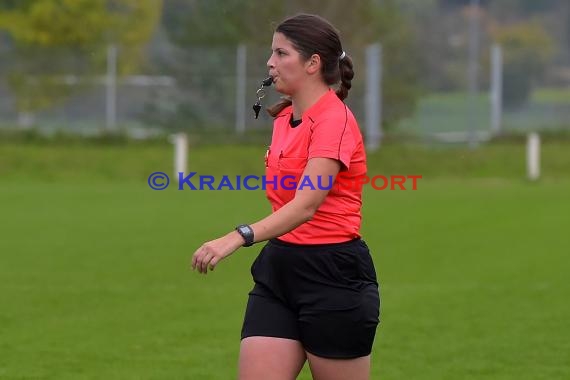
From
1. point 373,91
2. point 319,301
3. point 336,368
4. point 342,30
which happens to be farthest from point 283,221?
point 342,30

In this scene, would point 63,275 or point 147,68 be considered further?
point 147,68

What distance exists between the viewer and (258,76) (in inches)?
1388

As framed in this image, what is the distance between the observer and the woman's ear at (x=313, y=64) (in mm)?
5223

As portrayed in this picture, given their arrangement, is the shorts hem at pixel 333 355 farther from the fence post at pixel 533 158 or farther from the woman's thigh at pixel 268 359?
the fence post at pixel 533 158

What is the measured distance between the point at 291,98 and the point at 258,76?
29990 mm

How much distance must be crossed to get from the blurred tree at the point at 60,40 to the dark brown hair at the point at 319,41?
29918 millimetres

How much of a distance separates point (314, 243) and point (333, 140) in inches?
18.3

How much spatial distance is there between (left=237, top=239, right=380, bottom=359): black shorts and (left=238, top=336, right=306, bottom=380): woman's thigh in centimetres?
3

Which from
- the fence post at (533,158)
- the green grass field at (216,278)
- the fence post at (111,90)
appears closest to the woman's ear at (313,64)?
the green grass field at (216,278)

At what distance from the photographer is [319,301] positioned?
17.6 ft

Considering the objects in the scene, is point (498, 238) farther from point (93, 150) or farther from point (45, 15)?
point (45, 15)

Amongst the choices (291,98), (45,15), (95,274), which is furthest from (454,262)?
(45,15)

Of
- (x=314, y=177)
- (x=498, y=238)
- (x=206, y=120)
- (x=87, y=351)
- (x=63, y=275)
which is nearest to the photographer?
(x=314, y=177)

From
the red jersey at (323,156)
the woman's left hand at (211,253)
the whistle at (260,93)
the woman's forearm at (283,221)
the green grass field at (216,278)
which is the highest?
the whistle at (260,93)
